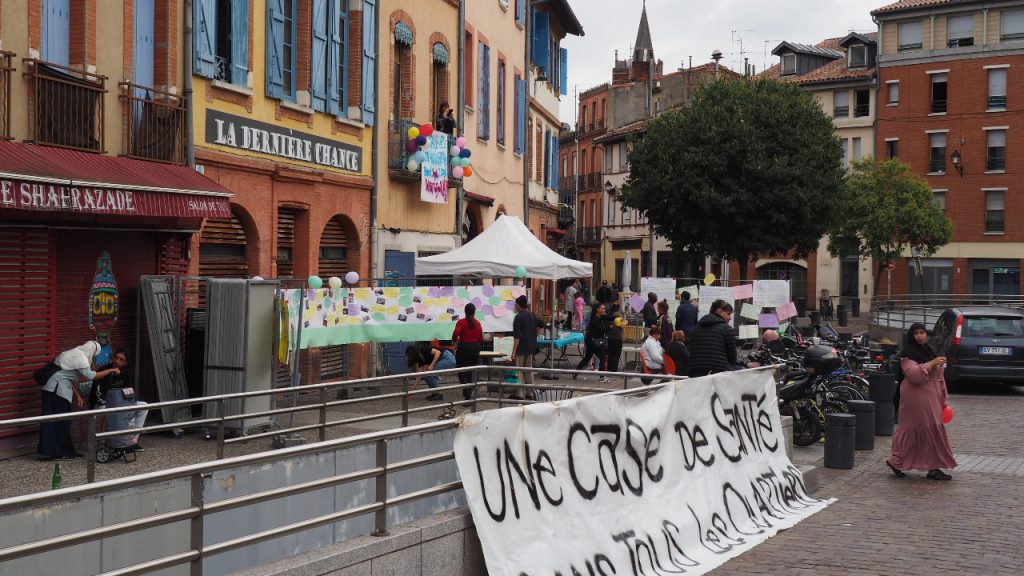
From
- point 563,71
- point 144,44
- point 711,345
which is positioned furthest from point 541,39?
point 711,345

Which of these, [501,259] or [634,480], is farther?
[501,259]

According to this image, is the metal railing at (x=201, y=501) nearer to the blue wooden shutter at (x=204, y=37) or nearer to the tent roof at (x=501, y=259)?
the blue wooden shutter at (x=204, y=37)

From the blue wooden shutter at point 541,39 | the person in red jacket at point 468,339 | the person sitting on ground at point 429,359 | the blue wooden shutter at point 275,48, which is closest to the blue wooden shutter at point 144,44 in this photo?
the blue wooden shutter at point 275,48

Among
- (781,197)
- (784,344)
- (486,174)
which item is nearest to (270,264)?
(784,344)

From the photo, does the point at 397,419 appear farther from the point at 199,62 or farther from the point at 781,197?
the point at 781,197

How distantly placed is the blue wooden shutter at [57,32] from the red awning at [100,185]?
1188 mm

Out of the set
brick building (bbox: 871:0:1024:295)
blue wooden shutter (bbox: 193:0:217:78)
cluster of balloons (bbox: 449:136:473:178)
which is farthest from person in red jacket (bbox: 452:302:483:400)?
brick building (bbox: 871:0:1024:295)

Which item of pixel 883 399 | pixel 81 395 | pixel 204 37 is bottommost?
pixel 883 399

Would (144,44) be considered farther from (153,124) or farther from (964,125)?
(964,125)

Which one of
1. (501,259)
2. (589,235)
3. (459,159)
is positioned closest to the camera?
(501,259)

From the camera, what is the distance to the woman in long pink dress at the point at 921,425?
13.3m

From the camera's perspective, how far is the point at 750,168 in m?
46.1

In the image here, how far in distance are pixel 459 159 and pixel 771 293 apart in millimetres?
9118

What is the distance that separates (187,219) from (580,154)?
7493 centimetres
